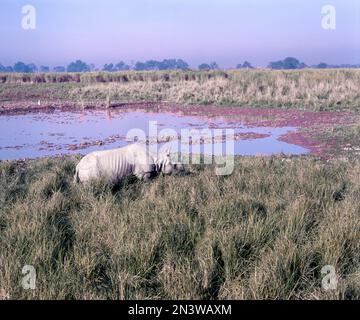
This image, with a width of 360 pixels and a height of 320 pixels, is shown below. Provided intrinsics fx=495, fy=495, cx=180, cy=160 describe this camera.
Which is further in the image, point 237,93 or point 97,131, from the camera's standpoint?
point 237,93

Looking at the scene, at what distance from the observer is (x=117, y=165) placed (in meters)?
8.62

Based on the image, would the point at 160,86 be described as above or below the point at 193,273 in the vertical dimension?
above

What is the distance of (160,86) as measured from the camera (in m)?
37.0

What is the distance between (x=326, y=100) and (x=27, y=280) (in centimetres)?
2302

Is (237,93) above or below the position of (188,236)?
above

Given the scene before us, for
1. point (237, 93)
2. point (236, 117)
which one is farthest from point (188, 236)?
point (237, 93)

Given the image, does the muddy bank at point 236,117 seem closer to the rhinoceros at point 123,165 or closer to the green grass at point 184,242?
the rhinoceros at point 123,165

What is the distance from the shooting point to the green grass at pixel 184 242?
4.43m

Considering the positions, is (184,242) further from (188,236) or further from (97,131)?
(97,131)

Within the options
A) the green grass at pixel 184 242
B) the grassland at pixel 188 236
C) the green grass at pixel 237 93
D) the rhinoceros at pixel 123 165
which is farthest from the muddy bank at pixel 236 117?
the green grass at pixel 184 242

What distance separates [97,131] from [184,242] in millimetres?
14308

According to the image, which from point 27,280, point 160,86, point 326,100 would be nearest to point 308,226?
point 27,280

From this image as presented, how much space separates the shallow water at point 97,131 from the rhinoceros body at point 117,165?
4.75 m
